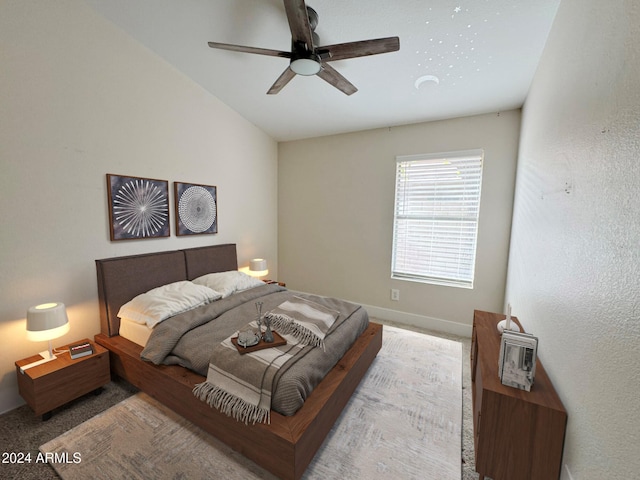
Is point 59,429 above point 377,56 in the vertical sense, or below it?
below

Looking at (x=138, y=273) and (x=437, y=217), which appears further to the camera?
(x=437, y=217)

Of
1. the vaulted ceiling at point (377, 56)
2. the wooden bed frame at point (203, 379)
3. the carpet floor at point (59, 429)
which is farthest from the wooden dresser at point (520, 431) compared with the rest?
the vaulted ceiling at point (377, 56)

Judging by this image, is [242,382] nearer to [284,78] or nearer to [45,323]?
[45,323]

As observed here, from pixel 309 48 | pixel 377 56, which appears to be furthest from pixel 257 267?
pixel 377 56

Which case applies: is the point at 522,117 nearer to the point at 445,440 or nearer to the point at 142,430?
the point at 445,440

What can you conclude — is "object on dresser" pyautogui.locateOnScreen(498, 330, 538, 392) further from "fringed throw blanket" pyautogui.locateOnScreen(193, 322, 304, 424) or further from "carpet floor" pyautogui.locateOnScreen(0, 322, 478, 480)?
"fringed throw blanket" pyautogui.locateOnScreen(193, 322, 304, 424)

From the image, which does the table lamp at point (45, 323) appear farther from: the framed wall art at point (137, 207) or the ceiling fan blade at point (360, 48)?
the ceiling fan blade at point (360, 48)

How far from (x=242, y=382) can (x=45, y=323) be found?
146cm

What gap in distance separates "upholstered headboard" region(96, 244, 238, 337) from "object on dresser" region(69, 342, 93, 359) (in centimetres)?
23

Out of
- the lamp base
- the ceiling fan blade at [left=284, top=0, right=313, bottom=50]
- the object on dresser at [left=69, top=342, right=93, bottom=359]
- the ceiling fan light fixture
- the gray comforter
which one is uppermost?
the ceiling fan blade at [left=284, top=0, right=313, bottom=50]

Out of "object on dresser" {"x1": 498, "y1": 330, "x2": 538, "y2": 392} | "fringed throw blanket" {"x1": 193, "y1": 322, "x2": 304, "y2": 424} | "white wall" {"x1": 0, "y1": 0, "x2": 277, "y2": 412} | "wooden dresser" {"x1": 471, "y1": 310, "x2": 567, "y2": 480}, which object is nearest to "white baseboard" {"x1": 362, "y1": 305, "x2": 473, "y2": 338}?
"wooden dresser" {"x1": 471, "y1": 310, "x2": 567, "y2": 480}

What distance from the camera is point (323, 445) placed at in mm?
1610

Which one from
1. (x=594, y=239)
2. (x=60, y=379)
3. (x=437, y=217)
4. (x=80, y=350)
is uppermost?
(x=437, y=217)

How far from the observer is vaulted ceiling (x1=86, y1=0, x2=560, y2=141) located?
176 cm
